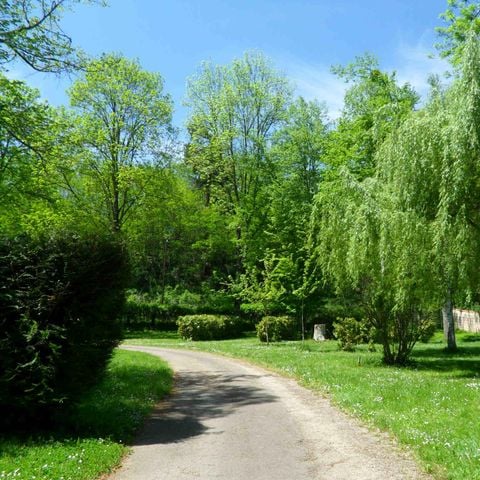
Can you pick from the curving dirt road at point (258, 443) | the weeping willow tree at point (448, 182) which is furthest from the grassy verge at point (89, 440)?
the weeping willow tree at point (448, 182)

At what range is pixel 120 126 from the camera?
34531 mm

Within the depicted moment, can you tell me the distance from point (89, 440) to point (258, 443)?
2.66 m

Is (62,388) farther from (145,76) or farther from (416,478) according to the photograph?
(145,76)

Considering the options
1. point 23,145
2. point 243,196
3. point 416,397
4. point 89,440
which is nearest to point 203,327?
point 243,196

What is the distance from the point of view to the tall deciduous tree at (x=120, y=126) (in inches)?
1319

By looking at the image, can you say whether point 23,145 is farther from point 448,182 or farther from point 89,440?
point 448,182

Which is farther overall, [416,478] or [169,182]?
[169,182]

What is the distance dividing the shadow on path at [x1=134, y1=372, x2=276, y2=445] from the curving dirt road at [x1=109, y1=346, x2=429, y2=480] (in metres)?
0.02

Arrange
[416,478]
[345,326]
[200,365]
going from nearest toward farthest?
[416,478] → [200,365] → [345,326]

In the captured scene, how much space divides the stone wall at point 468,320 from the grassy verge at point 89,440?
31317mm

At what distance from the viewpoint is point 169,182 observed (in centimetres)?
3781

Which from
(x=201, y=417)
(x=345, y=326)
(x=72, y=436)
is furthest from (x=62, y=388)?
(x=345, y=326)

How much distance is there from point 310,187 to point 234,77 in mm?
11248

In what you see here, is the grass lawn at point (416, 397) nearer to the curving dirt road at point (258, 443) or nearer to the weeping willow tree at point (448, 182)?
the curving dirt road at point (258, 443)
